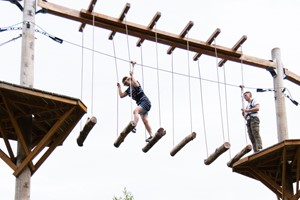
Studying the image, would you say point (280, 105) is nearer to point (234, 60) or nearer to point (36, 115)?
point (234, 60)

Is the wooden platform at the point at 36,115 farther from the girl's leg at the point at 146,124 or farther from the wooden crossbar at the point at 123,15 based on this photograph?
the wooden crossbar at the point at 123,15

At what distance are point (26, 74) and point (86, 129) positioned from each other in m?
1.24

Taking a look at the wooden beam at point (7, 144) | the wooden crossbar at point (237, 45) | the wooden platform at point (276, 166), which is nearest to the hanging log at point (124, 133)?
the wooden beam at point (7, 144)

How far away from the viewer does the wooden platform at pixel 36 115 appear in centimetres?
900

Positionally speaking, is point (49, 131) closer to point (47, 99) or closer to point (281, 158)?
point (47, 99)

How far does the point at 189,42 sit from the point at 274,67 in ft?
7.25

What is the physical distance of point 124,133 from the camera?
32.4 ft

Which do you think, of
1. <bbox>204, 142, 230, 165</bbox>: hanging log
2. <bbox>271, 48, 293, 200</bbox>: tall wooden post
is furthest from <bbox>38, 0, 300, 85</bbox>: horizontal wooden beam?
<bbox>204, 142, 230, 165</bbox>: hanging log

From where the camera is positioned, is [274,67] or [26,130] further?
[274,67]

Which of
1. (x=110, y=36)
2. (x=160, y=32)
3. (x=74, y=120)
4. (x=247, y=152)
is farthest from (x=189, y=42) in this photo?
(x=74, y=120)

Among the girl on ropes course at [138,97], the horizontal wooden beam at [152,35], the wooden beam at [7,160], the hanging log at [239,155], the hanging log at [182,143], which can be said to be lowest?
the wooden beam at [7,160]

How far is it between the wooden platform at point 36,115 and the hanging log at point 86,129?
0.22 metres

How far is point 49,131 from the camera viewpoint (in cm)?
941

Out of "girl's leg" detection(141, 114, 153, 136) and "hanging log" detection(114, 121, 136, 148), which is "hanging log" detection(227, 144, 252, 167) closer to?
"girl's leg" detection(141, 114, 153, 136)
